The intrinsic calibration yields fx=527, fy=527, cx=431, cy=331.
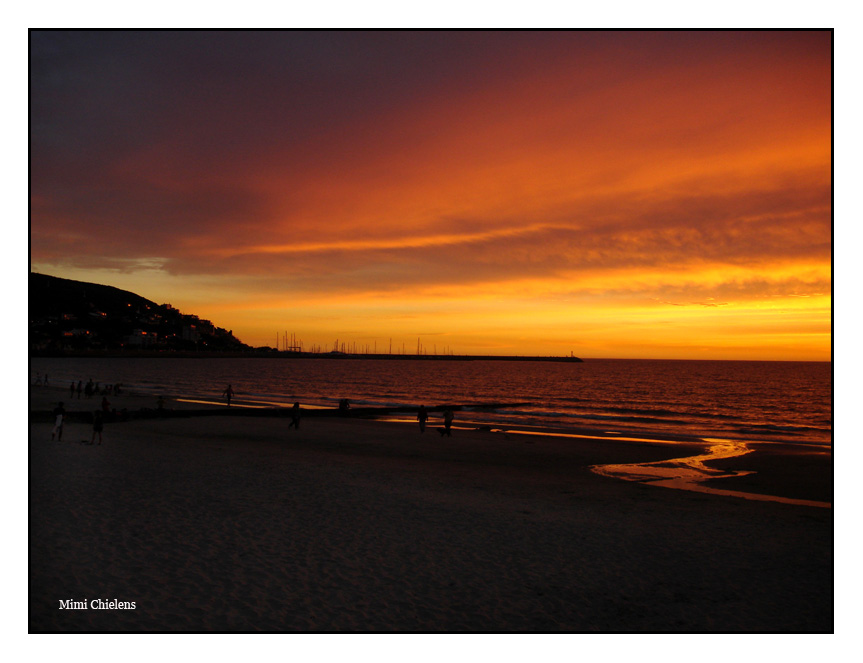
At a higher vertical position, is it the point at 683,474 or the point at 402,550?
the point at 402,550

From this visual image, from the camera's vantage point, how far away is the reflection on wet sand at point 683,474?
1706 centimetres

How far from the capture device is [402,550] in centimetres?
1018

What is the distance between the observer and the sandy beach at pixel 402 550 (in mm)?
7648

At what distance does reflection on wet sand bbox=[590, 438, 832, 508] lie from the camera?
1706 cm

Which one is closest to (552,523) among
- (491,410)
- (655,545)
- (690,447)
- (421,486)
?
(655,545)

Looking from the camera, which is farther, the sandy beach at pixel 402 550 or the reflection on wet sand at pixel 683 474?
the reflection on wet sand at pixel 683 474

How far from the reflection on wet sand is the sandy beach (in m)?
0.98

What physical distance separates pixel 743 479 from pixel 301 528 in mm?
17341

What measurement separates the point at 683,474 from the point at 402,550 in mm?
15220

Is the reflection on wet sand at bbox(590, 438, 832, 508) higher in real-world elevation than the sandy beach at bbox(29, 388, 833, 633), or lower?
lower

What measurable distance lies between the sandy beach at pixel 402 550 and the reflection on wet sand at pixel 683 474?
3.21 feet

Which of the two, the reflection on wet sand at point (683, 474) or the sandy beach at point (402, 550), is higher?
the sandy beach at point (402, 550)

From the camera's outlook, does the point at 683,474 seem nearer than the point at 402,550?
No

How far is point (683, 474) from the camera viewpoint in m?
21.0
